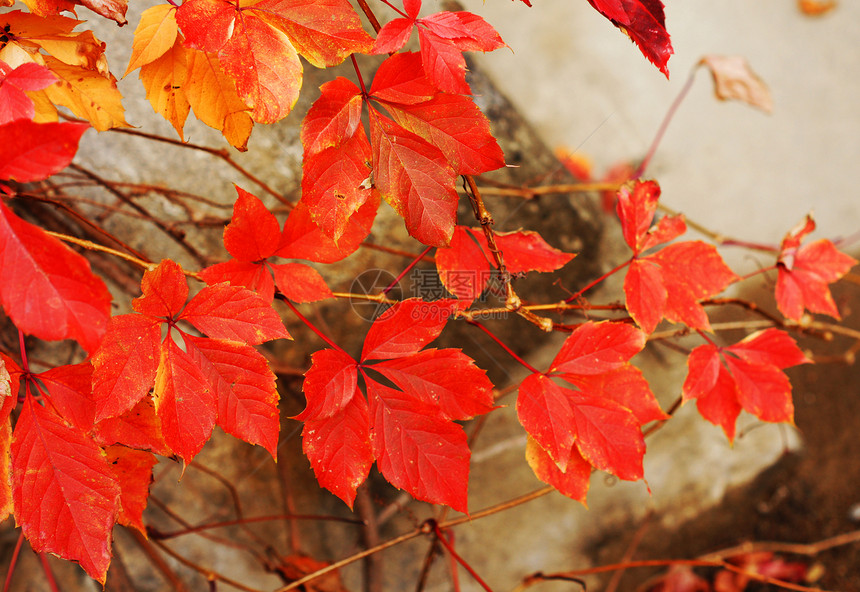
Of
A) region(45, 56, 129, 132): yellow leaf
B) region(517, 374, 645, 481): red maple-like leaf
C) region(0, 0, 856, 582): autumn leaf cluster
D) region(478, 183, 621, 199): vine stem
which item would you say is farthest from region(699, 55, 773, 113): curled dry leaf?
region(45, 56, 129, 132): yellow leaf

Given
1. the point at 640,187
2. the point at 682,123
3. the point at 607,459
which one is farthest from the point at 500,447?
the point at 682,123

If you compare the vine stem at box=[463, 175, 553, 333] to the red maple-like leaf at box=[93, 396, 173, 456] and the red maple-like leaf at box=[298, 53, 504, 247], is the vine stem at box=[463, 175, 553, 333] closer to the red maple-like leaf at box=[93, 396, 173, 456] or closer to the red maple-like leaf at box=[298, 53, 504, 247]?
the red maple-like leaf at box=[298, 53, 504, 247]

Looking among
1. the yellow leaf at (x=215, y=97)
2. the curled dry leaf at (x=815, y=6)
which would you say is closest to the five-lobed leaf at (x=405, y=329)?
the yellow leaf at (x=215, y=97)

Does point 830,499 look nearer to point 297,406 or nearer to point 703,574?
point 703,574

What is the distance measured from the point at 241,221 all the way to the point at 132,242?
1.47ft

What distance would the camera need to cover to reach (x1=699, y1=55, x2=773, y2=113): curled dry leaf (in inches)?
38.6

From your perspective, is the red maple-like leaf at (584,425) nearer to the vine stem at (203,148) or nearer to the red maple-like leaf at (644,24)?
the red maple-like leaf at (644,24)

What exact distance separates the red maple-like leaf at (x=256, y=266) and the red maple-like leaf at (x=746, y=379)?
480 millimetres

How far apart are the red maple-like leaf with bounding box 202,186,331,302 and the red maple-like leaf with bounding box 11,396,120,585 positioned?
0.17 m

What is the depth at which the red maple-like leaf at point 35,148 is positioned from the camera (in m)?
0.37

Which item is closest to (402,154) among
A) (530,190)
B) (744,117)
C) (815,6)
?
(530,190)

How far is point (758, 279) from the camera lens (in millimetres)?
1551

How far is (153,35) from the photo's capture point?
1.66 feet

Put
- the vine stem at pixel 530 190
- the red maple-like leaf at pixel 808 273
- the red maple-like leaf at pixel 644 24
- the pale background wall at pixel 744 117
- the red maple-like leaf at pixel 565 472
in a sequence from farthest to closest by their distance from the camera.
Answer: the pale background wall at pixel 744 117 < the vine stem at pixel 530 190 < the red maple-like leaf at pixel 808 273 < the red maple-like leaf at pixel 565 472 < the red maple-like leaf at pixel 644 24
